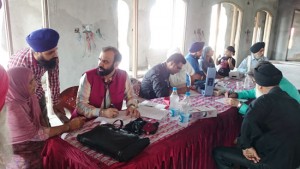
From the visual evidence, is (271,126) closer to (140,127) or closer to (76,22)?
(140,127)

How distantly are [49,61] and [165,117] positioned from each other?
122 centimetres

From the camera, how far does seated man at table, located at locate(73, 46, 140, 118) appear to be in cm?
215

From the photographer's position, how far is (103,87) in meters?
2.28

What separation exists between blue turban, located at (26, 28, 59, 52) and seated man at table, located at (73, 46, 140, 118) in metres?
0.42

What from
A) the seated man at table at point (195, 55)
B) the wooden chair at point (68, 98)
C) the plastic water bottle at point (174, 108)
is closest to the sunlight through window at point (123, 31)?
the seated man at table at point (195, 55)

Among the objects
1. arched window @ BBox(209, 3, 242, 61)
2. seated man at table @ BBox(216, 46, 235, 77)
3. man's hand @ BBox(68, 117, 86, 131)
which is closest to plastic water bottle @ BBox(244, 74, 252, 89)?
seated man at table @ BBox(216, 46, 235, 77)

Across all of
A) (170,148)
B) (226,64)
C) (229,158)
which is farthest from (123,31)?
(170,148)

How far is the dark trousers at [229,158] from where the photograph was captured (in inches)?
82.2

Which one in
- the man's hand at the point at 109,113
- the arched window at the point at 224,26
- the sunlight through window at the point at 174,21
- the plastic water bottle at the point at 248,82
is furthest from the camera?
the arched window at the point at 224,26

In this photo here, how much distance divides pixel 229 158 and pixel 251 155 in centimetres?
25

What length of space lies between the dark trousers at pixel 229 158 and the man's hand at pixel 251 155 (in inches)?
2.9

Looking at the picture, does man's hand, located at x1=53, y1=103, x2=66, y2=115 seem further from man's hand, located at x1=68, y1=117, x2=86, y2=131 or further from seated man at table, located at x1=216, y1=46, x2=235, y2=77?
seated man at table, located at x1=216, y1=46, x2=235, y2=77

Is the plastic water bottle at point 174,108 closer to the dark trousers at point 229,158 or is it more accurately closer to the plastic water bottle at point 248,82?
the dark trousers at point 229,158

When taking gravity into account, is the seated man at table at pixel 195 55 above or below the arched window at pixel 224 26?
below
